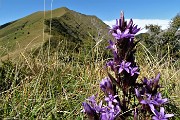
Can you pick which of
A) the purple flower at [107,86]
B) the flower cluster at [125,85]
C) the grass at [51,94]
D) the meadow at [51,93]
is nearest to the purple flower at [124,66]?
the flower cluster at [125,85]

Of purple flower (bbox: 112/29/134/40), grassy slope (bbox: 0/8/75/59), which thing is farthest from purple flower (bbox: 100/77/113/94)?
grassy slope (bbox: 0/8/75/59)

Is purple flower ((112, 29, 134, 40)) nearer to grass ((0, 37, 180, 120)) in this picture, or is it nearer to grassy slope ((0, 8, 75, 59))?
grass ((0, 37, 180, 120))

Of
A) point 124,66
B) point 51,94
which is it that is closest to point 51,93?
point 51,94

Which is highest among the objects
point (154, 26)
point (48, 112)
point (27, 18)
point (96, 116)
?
point (27, 18)

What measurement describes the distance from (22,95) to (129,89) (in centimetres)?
202

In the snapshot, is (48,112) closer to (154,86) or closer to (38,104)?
(38,104)

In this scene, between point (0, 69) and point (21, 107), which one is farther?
point (0, 69)

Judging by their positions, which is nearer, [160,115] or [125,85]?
[160,115]

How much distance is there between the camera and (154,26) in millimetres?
27016

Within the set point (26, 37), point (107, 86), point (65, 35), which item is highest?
point (26, 37)

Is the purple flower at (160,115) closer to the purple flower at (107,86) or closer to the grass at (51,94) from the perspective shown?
the purple flower at (107,86)

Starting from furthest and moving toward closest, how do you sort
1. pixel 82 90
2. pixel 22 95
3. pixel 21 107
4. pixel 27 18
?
pixel 27 18 → pixel 82 90 → pixel 22 95 → pixel 21 107

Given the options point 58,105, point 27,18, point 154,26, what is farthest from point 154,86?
point 27,18

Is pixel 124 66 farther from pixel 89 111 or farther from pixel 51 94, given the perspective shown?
pixel 51 94
